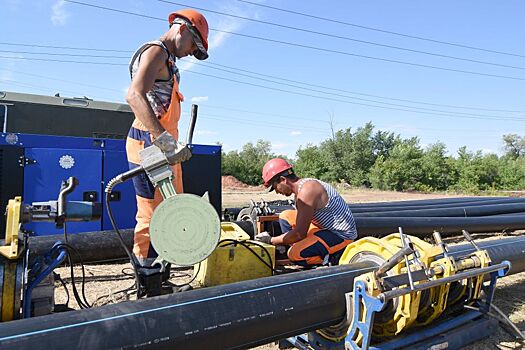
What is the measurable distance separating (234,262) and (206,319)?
1573 mm

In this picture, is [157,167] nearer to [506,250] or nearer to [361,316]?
[361,316]

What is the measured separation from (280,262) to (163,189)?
1933 millimetres

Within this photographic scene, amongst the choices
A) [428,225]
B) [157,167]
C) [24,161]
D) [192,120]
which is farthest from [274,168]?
[428,225]

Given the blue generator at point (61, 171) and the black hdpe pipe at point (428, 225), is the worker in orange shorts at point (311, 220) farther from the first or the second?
the blue generator at point (61, 171)

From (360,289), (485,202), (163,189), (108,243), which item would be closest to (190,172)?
(108,243)

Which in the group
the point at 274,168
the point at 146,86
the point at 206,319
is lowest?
the point at 206,319

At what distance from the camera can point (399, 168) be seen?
31.1m

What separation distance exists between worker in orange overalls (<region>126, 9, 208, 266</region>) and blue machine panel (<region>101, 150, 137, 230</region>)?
7.41 ft

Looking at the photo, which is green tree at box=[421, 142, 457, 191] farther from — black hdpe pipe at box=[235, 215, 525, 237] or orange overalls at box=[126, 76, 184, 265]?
orange overalls at box=[126, 76, 184, 265]

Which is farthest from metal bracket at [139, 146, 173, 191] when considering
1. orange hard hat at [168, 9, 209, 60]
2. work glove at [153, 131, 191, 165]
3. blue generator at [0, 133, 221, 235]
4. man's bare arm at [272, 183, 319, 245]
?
blue generator at [0, 133, 221, 235]

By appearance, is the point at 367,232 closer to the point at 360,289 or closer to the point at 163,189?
the point at 360,289

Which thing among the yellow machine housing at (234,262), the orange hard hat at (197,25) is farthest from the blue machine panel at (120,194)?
the orange hard hat at (197,25)

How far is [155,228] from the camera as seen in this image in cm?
192

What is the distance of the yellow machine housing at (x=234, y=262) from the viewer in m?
3.19
